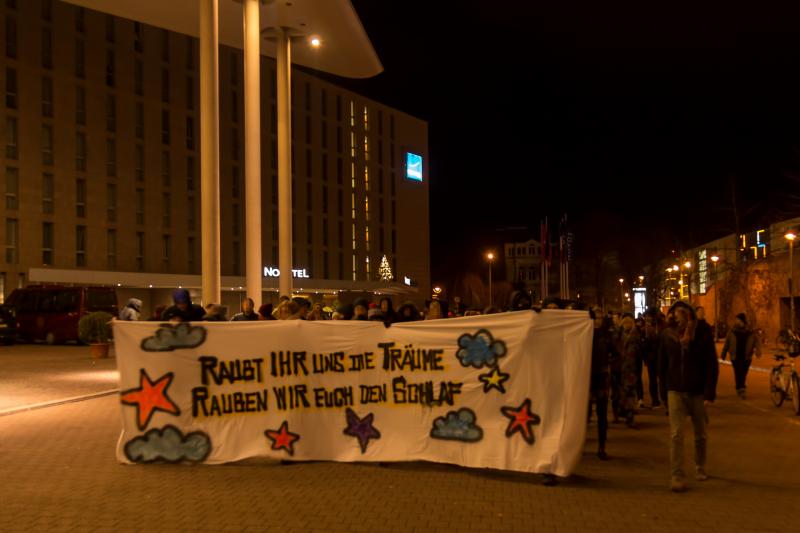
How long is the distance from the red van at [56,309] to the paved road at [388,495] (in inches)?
986

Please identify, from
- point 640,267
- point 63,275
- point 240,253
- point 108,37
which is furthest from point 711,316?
point 108,37

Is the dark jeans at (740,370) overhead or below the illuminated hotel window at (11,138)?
below

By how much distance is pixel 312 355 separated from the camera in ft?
29.1

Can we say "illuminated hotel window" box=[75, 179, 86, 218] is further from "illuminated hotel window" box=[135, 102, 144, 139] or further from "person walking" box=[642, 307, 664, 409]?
"person walking" box=[642, 307, 664, 409]

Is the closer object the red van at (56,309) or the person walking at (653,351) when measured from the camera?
the person walking at (653,351)

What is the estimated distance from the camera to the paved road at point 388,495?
21.0ft

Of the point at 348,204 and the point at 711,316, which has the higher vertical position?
the point at 348,204

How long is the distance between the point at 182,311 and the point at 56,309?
27.5m

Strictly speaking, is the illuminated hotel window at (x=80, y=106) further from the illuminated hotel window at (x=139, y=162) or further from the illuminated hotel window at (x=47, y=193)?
the illuminated hotel window at (x=139, y=162)

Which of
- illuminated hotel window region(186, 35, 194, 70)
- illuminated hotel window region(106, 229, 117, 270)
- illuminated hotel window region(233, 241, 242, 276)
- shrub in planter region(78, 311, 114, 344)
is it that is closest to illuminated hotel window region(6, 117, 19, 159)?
illuminated hotel window region(106, 229, 117, 270)

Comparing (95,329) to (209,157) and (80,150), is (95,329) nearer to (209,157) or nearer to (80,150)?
(209,157)

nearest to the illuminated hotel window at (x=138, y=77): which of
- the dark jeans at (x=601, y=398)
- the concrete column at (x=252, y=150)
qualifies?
the concrete column at (x=252, y=150)

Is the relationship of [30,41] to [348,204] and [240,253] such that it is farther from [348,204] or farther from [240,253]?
[348,204]

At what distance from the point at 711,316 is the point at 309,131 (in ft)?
129
